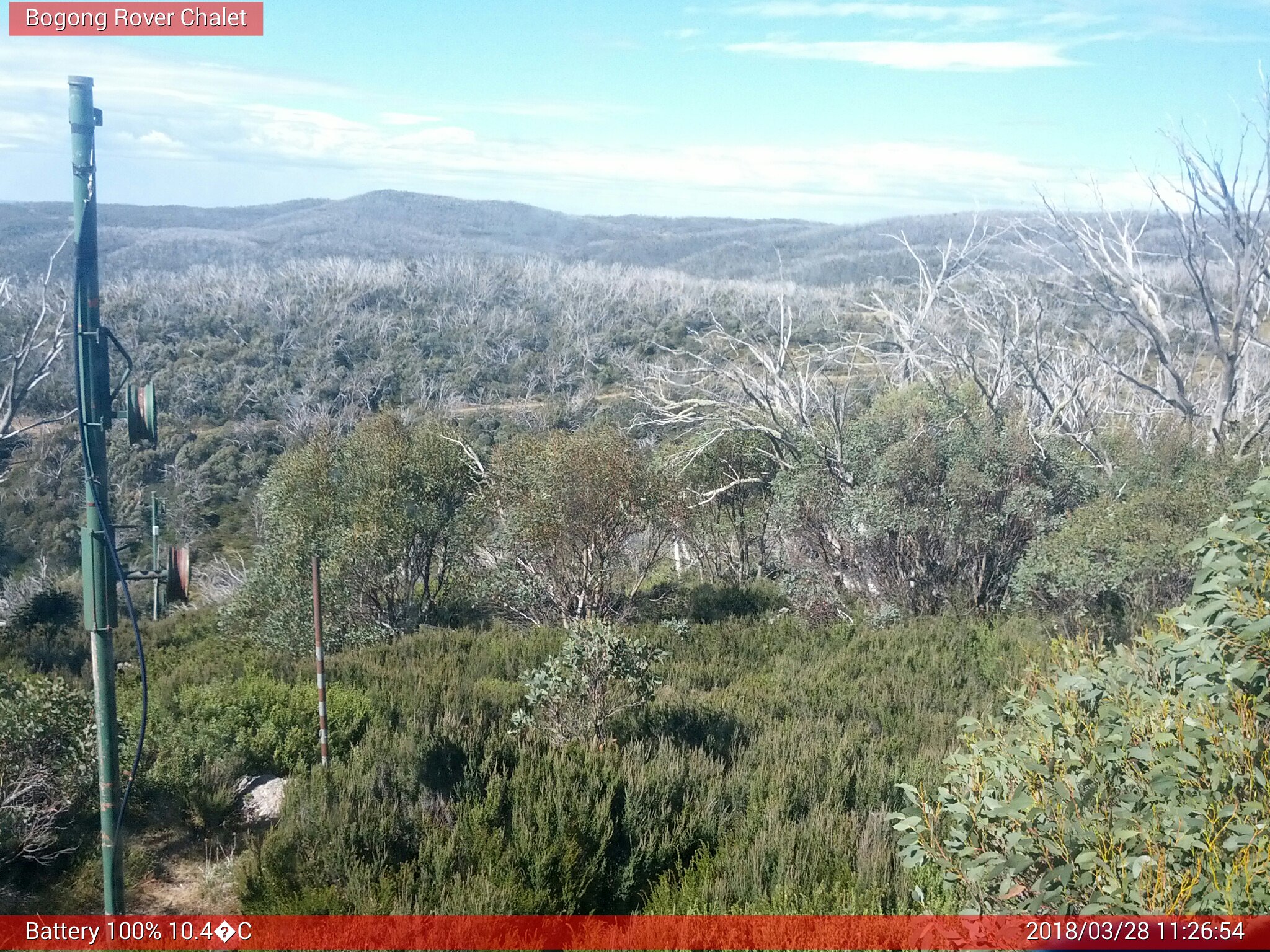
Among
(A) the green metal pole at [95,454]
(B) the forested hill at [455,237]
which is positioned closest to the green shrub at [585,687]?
(A) the green metal pole at [95,454]

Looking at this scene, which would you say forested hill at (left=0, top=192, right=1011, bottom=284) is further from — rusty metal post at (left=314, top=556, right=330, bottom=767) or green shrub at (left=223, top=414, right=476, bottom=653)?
rusty metal post at (left=314, top=556, right=330, bottom=767)

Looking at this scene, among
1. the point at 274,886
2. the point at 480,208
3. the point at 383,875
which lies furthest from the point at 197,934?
the point at 480,208

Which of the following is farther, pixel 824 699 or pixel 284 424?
pixel 284 424

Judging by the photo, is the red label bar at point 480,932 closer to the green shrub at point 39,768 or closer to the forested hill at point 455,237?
the green shrub at point 39,768

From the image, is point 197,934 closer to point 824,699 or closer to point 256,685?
point 256,685

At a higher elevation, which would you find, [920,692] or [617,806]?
[617,806]

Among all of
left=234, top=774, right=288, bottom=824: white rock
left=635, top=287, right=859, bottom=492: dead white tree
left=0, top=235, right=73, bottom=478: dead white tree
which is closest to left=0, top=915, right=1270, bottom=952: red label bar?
left=234, top=774, right=288, bottom=824: white rock

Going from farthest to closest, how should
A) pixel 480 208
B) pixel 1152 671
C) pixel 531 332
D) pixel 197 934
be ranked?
1. pixel 480 208
2. pixel 531 332
3. pixel 197 934
4. pixel 1152 671
